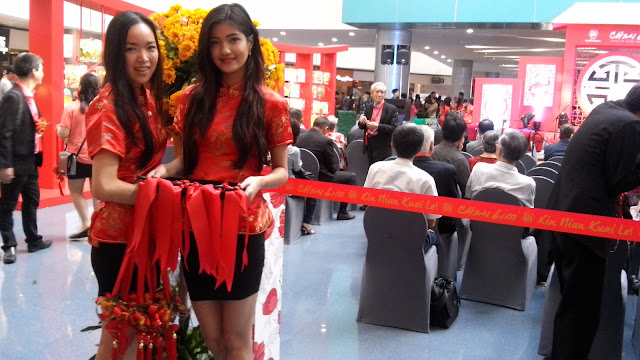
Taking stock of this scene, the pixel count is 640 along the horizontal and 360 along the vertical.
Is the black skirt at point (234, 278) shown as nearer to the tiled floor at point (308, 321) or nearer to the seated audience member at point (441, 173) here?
the tiled floor at point (308, 321)

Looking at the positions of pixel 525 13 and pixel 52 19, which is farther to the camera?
pixel 525 13

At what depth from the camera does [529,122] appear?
12609 mm

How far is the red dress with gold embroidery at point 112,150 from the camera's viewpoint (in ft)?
5.48

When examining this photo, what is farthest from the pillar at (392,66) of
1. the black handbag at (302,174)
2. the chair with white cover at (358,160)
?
the black handbag at (302,174)

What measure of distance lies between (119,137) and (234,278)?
1.70 feet

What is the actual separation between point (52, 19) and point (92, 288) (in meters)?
3.91

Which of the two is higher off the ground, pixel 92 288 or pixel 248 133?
pixel 248 133

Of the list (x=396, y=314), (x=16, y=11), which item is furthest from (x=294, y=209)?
(x=16, y=11)

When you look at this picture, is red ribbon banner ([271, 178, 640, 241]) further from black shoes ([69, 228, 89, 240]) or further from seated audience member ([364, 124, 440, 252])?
black shoes ([69, 228, 89, 240])

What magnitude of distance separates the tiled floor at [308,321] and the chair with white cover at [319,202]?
1.10m

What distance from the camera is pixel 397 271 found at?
11.6 feet

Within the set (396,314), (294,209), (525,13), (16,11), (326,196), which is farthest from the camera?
(525,13)

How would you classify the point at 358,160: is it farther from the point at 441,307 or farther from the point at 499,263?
the point at 441,307

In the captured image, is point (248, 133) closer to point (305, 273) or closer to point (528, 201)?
point (528, 201)
